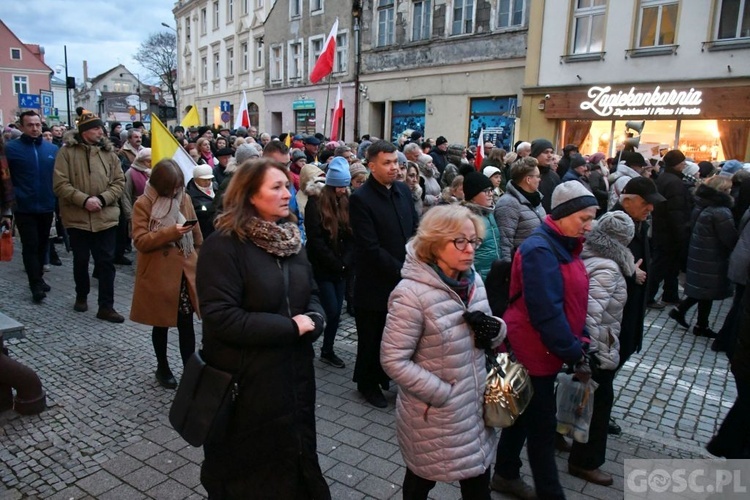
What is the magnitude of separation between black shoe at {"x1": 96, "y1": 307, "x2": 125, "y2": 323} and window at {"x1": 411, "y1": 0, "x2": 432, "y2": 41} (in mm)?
19348

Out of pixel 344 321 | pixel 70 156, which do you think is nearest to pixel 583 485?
pixel 344 321

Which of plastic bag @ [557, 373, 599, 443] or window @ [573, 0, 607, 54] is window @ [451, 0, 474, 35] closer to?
window @ [573, 0, 607, 54]

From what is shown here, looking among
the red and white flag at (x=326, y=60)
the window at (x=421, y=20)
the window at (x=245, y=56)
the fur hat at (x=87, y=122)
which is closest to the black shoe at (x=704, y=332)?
the fur hat at (x=87, y=122)

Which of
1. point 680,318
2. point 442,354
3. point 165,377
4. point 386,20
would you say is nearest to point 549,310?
point 442,354

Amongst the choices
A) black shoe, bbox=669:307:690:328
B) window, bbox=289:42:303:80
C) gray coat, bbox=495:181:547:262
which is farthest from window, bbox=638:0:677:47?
window, bbox=289:42:303:80

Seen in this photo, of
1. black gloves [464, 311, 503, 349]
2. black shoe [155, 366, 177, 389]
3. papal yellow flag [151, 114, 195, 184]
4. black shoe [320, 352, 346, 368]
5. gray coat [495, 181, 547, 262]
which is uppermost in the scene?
papal yellow flag [151, 114, 195, 184]

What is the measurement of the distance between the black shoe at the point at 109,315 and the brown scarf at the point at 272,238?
4.24 meters

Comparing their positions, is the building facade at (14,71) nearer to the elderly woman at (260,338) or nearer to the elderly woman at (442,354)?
the elderly woman at (260,338)

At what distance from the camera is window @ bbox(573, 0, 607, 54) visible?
1680 centimetres

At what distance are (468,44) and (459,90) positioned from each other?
66.2 inches

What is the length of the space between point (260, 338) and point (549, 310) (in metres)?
1.51

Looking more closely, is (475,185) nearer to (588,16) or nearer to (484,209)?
(484,209)

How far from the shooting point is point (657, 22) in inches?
619

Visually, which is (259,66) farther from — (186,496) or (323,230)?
(186,496)
